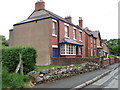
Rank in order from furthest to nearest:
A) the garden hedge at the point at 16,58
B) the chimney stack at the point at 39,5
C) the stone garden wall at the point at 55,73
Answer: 1. the chimney stack at the point at 39,5
2. the garden hedge at the point at 16,58
3. the stone garden wall at the point at 55,73

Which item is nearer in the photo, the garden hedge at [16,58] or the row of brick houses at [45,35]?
the garden hedge at [16,58]

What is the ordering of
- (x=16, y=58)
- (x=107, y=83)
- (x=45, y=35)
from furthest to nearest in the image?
(x=45, y=35) < (x=107, y=83) < (x=16, y=58)

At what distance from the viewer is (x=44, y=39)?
15.9 m

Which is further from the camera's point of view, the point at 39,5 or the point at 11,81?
the point at 39,5

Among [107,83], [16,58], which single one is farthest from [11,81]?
[107,83]

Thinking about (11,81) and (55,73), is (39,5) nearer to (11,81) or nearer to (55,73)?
(55,73)

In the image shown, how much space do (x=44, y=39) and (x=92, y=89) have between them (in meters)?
10.3

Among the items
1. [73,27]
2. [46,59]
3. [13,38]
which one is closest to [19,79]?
[46,59]

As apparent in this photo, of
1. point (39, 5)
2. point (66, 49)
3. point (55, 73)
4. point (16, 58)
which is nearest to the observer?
point (16, 58)

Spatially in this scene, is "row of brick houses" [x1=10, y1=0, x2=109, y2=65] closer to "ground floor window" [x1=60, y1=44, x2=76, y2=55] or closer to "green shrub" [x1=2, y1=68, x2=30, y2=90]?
"ground floor window" [x1=60, y1=44, x2=76, y2=55]

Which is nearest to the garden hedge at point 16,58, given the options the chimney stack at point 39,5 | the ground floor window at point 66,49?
the ground floor window at point 66,49

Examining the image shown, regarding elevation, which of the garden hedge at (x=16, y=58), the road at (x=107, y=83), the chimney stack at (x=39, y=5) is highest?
the chimney stack at (x=39, y=5)

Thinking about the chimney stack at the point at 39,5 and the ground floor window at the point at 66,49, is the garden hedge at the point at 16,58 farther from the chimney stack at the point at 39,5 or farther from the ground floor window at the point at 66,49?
the chimney stack at the point at 39,5

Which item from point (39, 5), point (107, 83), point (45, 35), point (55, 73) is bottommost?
point (107, 83)
